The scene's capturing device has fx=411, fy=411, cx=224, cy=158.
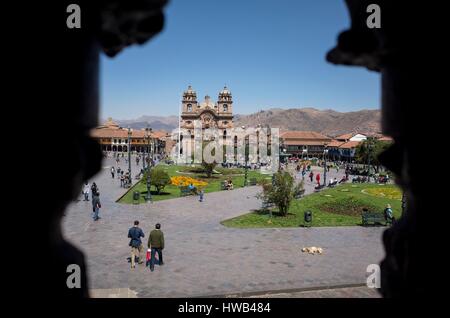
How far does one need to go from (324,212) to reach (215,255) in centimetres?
1027

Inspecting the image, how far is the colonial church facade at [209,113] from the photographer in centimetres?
9544

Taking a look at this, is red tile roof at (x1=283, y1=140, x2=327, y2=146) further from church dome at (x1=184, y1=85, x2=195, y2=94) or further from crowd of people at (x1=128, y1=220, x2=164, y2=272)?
crowd of people at (x1=128, y1=220, x2=164, y2=272)

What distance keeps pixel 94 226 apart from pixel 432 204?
15.1 meters

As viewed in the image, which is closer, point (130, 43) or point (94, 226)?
point (130, 43)

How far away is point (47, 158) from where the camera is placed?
A: 5.90 ft

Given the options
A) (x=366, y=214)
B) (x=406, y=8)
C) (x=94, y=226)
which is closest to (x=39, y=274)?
(x=406, y=8)

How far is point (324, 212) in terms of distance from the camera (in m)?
20.5

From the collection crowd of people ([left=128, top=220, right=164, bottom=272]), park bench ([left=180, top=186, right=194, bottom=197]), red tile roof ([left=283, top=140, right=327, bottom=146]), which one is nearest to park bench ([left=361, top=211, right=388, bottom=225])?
crowd of people ([left=128, top=220, right=164, bottom=272])

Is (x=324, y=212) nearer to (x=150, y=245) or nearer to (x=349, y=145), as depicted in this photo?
(x=150, y=245)

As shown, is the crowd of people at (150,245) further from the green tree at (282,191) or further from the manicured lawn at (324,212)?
the green tree at (282,191)

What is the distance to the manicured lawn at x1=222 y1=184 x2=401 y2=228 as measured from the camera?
1742 cm

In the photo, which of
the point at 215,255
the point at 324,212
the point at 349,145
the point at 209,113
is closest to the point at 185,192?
the point at 324,212

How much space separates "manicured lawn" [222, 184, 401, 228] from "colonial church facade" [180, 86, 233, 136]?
6976 centimetres

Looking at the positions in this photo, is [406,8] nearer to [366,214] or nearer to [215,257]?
[215,257]
